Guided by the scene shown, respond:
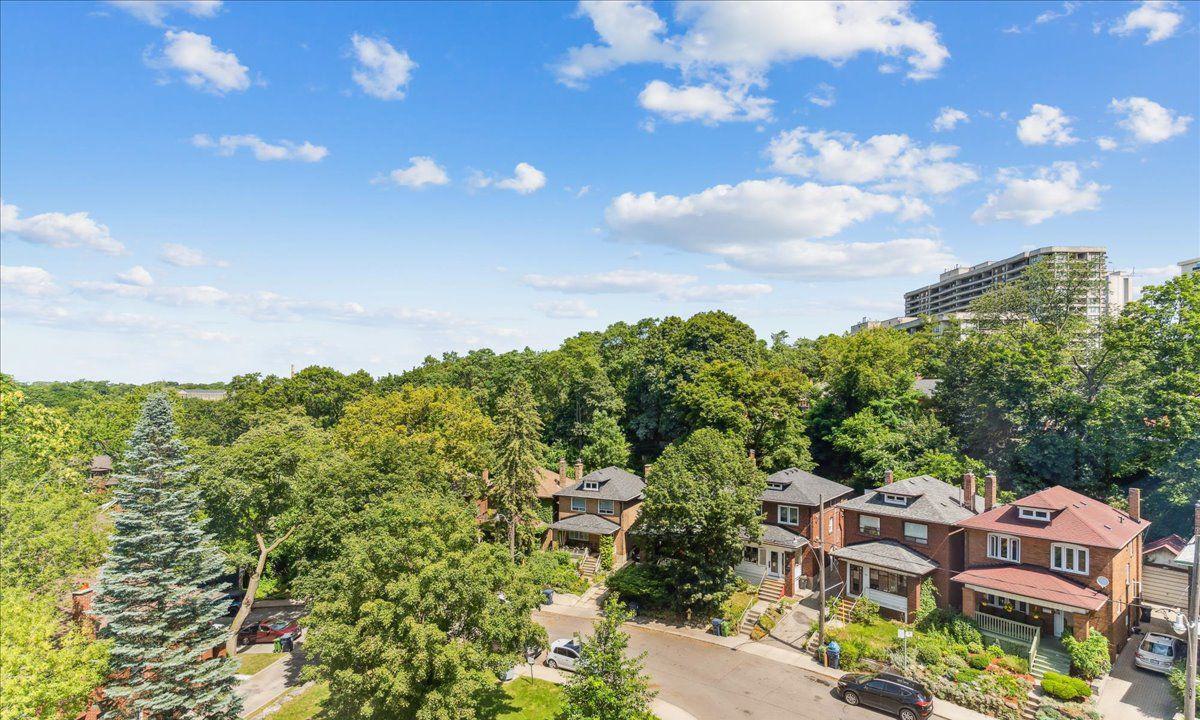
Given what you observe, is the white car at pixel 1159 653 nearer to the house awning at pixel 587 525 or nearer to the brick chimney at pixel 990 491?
the brick chimney at pixel 990 491

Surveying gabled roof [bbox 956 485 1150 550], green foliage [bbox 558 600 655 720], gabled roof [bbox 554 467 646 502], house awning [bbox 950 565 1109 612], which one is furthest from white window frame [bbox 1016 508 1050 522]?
green foliage [bbox 558 600 655 720]

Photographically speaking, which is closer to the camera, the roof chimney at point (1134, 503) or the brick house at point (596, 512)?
the roof chimney at point (1134, 503)

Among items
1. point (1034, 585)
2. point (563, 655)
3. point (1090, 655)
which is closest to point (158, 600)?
point (563, 655)

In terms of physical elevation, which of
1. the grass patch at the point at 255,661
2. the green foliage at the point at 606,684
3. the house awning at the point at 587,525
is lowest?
the grass patch at the point at 255,661

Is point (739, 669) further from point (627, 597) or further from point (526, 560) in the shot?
point (526, 560)

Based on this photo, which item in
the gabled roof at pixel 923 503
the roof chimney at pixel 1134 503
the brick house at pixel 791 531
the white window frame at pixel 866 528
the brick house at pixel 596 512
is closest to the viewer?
the roof chimney at pixel 1134 503

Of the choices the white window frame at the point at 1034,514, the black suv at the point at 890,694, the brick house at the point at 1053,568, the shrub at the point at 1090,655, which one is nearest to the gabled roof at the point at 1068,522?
the brick house at the point at 1053,568
